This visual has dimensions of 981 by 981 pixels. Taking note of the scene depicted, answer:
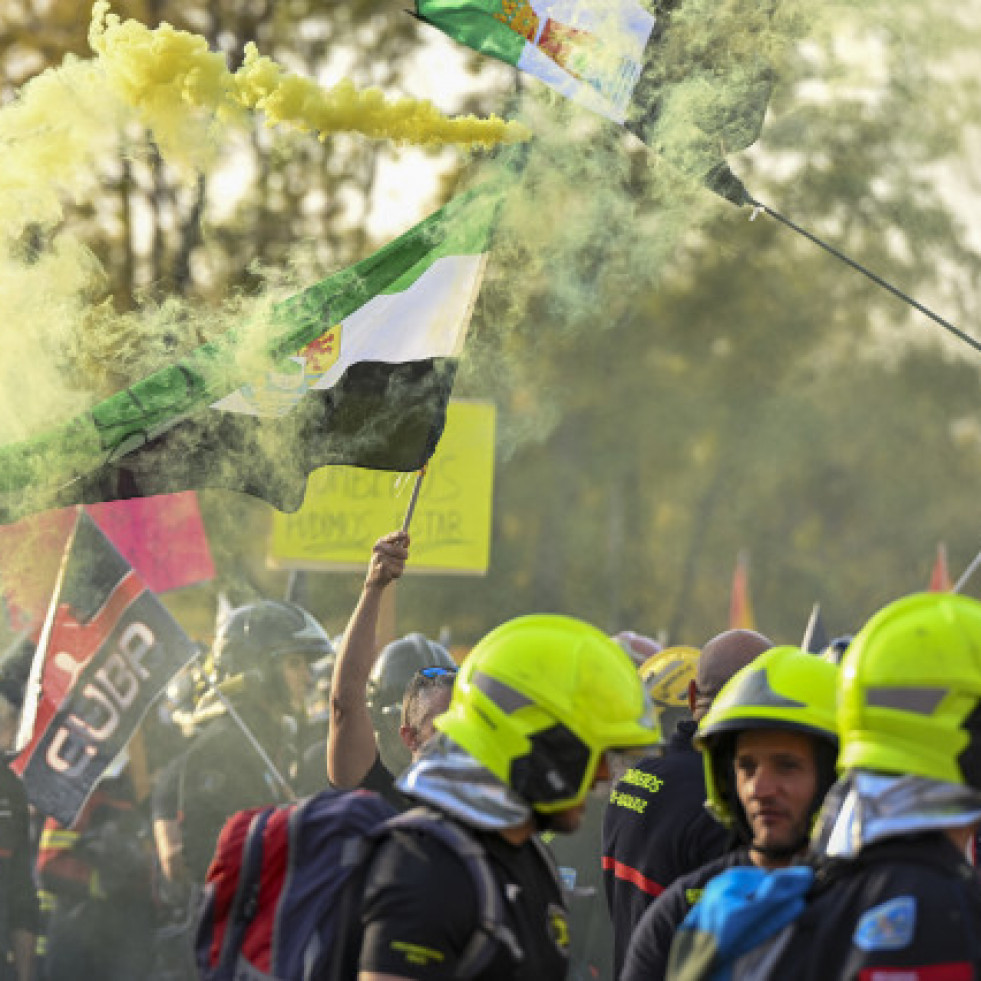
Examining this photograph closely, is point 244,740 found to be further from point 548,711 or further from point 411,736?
point 548,711

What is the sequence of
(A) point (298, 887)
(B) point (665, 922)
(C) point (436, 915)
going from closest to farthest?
(C) point (436, 915)
(A) point (298, 887)
(B) point (665, 922)

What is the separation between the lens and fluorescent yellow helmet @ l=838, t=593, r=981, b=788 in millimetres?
2705

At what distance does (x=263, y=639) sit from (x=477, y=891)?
6.61m

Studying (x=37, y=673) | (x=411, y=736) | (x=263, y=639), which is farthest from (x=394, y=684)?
(x=263, y=639)

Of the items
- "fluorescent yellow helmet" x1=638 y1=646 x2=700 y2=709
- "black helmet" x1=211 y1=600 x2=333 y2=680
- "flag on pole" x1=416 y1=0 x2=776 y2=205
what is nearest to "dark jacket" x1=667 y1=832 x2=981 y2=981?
"flag on pole" x1=416 y1=0 x2=776 y2=205

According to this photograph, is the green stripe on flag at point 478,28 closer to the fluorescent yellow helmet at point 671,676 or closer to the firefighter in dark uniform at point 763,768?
the firefighter in dark uniform at point 763,768

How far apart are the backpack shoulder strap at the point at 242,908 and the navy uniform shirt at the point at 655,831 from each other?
190 cm

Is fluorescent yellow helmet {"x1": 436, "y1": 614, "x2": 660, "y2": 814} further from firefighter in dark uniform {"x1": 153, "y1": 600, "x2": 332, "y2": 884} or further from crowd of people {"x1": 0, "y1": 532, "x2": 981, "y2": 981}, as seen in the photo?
firefighter in dark uniform {"x1": 153, "y1": 600, "x2": 332, "y2": 884}

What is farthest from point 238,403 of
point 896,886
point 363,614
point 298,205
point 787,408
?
point 787,408

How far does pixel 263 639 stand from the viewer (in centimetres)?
941

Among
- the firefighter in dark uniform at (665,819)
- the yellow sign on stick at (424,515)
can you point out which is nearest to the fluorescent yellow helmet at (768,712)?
the firefighter in dark uniform at (665,819)

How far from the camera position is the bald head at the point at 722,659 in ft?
16.1

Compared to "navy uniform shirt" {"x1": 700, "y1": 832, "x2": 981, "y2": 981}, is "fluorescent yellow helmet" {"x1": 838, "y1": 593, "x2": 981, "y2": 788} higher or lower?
higher

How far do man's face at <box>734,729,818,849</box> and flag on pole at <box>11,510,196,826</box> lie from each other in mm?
5230
